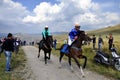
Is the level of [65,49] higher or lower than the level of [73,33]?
lower

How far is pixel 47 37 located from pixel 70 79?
27.2 feet

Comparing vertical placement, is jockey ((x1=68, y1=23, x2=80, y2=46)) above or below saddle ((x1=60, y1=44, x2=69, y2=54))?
above

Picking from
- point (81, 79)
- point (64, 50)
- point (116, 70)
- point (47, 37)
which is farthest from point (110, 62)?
point (81, 79)

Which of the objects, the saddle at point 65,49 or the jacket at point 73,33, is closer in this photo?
the jacket at point 73,33

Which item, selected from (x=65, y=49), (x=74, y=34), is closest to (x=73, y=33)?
(x=74, y=34)

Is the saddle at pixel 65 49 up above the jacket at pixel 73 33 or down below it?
below

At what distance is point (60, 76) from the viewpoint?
15.9 m

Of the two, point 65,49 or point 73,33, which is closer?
point 73,33

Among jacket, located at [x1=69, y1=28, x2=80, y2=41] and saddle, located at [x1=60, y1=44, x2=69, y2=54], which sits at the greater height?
jacket, located at [x1=69, y1=28, x2=80, y2=41]

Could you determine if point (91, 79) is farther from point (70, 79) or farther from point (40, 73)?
point (40, 73)

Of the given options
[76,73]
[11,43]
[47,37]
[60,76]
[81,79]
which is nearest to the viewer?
[81,79]

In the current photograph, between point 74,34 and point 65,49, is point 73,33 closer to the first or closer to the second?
point 74,34

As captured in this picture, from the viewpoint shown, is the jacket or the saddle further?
the saddle

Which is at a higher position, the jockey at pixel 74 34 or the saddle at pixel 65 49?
the jockey at pixel 74 34
